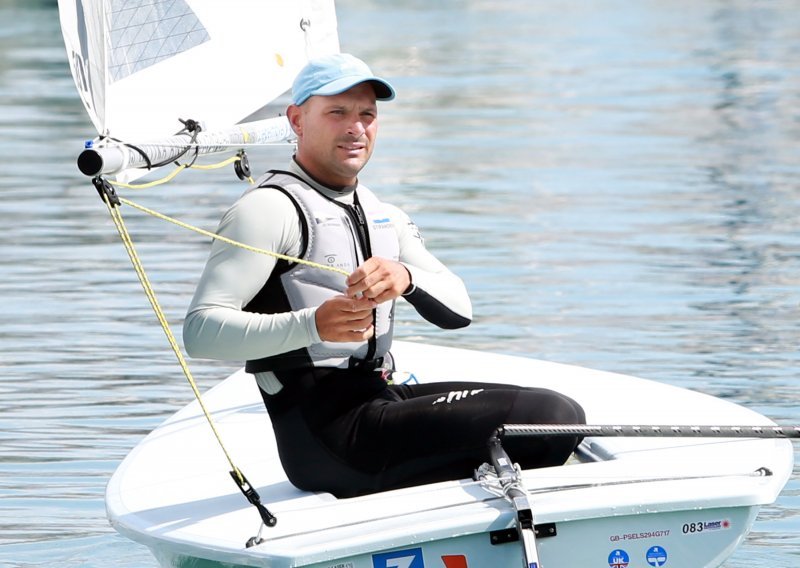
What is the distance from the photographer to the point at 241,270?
370 centimetres

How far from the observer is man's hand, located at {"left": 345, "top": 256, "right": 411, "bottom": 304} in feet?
11.6

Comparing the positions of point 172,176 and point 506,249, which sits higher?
point 172,176

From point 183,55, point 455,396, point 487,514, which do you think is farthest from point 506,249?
point 487,514

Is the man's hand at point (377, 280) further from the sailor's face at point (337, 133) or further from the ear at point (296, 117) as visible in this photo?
the ear at point (296, 117)

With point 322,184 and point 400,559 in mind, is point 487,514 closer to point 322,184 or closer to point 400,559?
point 400,559

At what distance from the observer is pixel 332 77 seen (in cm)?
381

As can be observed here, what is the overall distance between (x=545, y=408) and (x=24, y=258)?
6.86 m

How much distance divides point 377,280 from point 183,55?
8.23ft

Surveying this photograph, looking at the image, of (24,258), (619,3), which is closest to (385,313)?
(24,258)

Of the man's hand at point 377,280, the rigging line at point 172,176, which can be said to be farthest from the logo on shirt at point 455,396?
the rigging line at point 172,176

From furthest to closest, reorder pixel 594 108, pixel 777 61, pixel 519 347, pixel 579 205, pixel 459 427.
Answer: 1. pixel 777 61
2. pixel 594 108
3. pixel 579 205
4. pixel 519 347
5. pixel 459 427

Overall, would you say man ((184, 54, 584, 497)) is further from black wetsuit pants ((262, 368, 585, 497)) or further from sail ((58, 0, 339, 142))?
sail ((58, 0, 339, 142))

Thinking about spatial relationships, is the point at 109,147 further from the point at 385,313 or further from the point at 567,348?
the point at 567,348

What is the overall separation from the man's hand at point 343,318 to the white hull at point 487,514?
44 cm
